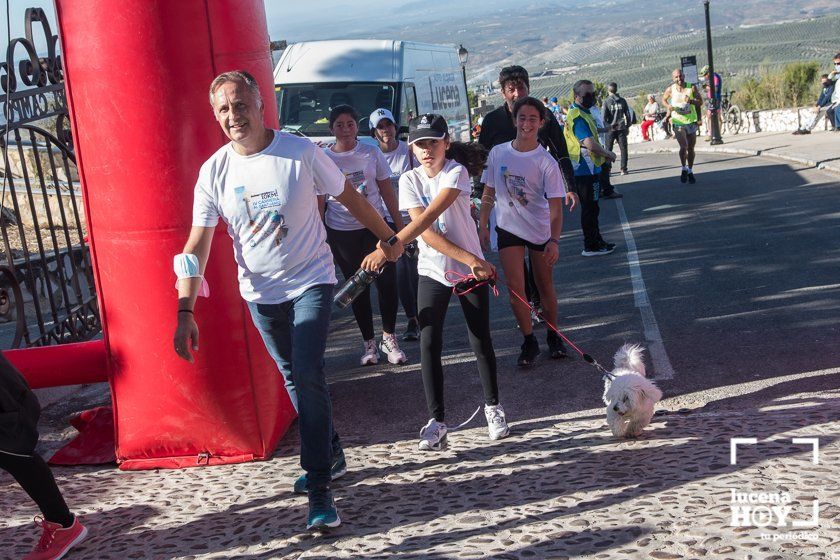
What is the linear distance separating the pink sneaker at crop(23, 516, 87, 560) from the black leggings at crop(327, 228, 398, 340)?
3.36 metres

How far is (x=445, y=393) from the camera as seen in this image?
6797mm

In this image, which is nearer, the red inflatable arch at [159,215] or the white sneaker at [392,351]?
the red inflatable arch at [159,215]

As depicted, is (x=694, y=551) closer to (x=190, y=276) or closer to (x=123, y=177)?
(x=190, y=276)

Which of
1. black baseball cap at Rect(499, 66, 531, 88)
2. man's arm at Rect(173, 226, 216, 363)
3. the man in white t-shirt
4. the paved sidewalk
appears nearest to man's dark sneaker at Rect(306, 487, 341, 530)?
the man in white t-shirt

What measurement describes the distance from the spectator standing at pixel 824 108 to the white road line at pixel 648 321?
1618 cm

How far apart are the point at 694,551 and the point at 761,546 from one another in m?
0.25

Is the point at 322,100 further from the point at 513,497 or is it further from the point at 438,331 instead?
the point at 513,497

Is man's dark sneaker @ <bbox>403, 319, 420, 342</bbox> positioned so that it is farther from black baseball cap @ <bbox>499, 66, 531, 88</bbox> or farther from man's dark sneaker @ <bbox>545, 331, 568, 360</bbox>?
black baseball cap @ <bbox>499, 66, 531, 88</bbox>

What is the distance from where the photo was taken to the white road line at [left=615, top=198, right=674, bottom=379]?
6809 millimetres

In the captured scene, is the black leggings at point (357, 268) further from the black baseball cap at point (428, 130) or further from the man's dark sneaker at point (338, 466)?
the man's dark sneaker at point (338, 466)

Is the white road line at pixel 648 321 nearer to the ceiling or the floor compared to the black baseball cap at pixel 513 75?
nearer to the floor

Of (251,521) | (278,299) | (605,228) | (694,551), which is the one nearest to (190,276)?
(278,299)

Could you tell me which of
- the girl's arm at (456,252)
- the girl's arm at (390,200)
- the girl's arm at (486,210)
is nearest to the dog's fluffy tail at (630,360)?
the girl's arm at (456,252)

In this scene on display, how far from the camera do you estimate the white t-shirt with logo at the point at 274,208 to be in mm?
4555
